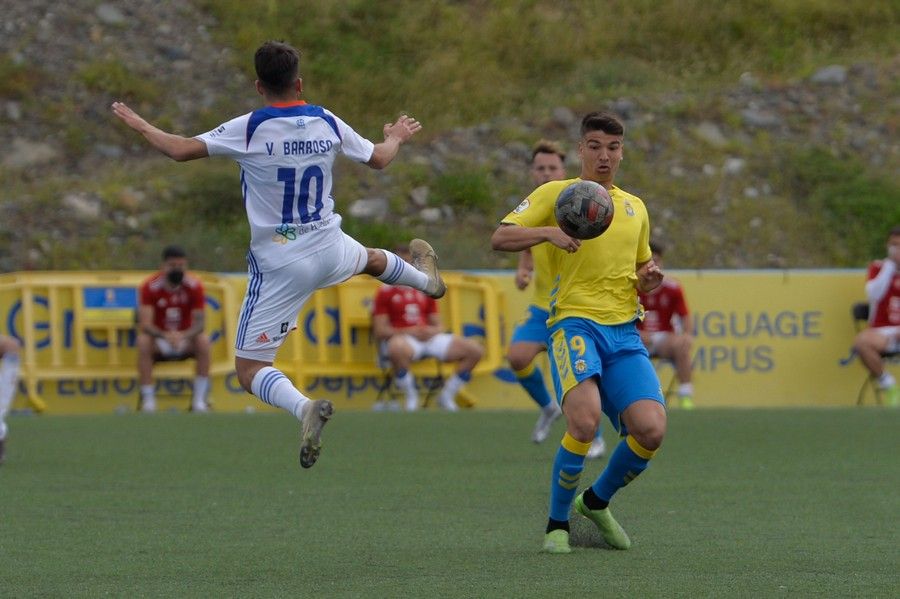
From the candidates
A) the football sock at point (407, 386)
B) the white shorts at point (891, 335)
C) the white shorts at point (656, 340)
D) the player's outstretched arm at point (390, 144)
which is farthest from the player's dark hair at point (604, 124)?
the white shorts at point (891, 335)

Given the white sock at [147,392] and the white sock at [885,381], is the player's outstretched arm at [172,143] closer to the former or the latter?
the white sock at [147,392]

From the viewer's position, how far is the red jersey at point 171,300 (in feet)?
52.2

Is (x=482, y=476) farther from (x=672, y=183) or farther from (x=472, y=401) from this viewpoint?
(x=672, y=183)

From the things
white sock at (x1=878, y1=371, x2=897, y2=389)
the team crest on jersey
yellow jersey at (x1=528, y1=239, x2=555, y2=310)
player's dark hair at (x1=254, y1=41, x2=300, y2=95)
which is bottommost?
white sock at (x1=878, y1=371, x2=897, y2=389)

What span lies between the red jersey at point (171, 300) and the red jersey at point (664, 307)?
14.9 feet

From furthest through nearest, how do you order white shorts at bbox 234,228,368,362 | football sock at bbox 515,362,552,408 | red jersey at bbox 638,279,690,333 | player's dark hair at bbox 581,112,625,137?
red jersey at bbox 638,279,690,333, football sock at bbox 515,362,552,408, white shorts at bbox 234,228,368,362, player's dark hair at bbox 581,112,625,137

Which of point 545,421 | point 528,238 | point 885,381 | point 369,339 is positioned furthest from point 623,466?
point 885,381

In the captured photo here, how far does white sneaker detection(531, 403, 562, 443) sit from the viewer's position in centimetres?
1187

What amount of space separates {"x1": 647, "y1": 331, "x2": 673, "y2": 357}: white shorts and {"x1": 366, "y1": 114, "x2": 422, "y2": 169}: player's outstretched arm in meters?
8.46

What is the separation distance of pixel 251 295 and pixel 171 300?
28.6 feet

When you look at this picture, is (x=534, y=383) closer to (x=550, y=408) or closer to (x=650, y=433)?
(x=550, y=408)

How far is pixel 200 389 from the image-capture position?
15938 millimetres

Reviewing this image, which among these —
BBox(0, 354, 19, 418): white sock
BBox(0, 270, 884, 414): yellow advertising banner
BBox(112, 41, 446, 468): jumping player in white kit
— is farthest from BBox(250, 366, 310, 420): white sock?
BBox(0, 270, 884, 414): yellow advertising banner

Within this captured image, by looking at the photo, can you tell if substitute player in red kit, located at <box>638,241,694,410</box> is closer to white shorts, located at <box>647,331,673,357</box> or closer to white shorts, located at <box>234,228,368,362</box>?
white shorts, located at <box>647,331,673,357</box>
